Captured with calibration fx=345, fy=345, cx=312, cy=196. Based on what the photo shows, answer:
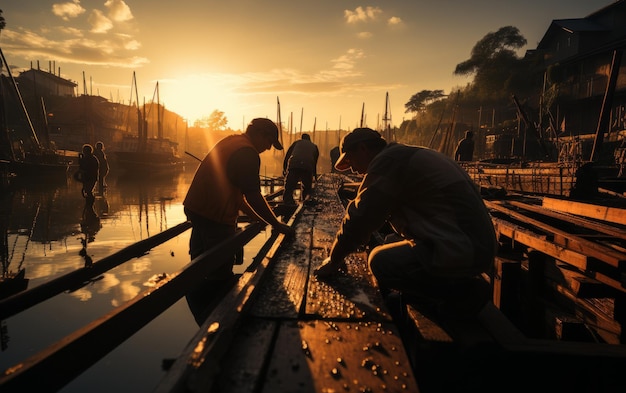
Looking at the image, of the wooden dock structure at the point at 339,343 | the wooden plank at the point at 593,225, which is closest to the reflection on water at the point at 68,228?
the wooden dock structure at the point at 339,343

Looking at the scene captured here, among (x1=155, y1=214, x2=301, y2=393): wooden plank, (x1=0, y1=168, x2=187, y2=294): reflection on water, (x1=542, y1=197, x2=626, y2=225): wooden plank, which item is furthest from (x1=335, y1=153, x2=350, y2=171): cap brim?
(x1=0, y1=168, x2=187, y2=294): reflection on water

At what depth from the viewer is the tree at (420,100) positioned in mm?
69938

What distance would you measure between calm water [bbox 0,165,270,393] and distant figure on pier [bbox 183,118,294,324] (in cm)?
75

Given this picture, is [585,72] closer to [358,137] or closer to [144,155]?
[358,137]

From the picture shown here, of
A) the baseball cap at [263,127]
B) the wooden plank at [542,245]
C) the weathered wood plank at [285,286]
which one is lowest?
the weathered wood plank at [285,286]

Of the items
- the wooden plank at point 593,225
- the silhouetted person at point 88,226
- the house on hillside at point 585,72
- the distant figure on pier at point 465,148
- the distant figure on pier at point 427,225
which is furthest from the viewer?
the house on hillside at point 585,72

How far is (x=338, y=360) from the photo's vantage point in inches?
74.3

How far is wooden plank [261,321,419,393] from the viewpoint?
1.68 m

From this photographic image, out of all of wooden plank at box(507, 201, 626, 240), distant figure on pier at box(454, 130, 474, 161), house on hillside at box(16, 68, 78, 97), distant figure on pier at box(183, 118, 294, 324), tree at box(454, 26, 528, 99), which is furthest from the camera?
house on hillside at box(16, 68, 78, 97)

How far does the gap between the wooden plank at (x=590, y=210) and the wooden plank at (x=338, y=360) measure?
413cm

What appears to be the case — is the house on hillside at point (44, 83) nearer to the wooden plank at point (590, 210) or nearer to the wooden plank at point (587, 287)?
the wooden plank at point (590, 210)

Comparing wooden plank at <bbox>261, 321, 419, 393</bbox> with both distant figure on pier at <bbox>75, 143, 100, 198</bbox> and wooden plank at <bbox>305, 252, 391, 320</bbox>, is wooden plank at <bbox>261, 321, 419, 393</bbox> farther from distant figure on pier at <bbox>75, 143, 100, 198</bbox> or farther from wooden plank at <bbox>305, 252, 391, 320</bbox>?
distant figure on pier at <bbox>75, 143, 100, 198</bbox>

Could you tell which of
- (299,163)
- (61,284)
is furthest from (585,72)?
(61,284)

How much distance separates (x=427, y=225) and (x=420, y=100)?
75.6 m
